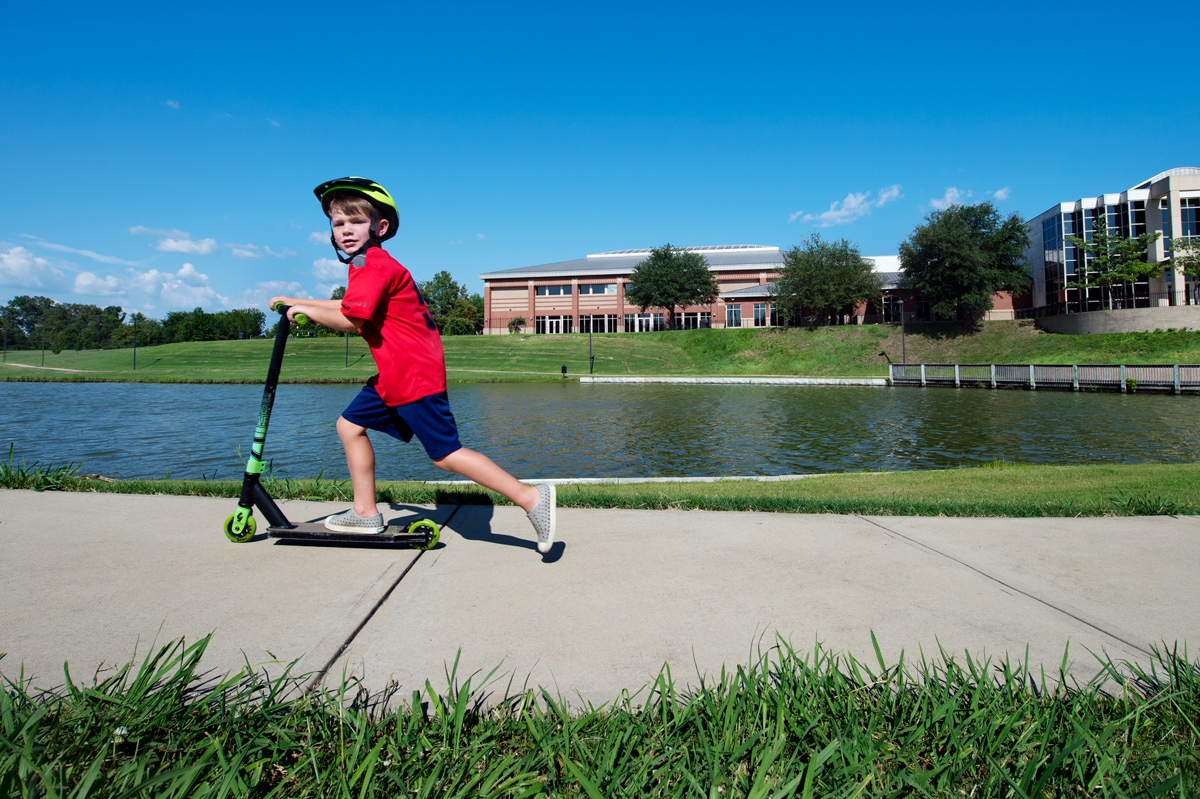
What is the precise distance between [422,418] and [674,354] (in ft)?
174

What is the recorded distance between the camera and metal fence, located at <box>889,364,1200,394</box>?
25.5m

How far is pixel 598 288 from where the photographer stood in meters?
76.6

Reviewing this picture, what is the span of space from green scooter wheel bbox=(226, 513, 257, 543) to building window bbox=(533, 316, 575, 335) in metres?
74.1

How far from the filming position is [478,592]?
2.89 m

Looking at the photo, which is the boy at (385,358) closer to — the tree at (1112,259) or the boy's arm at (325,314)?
the boy's arm at (325,314)

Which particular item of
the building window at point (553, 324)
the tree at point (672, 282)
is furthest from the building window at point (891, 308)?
the building window at point (553, 324)

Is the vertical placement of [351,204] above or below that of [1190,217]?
below

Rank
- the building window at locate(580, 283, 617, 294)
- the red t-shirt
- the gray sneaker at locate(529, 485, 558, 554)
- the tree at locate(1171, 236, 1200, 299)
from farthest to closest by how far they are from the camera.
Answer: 1. the building window at locate(580, 283, 617, 294)
2. the tree at locate(1171, 236, 1200, 299)
3. the red t-shirt
4. the gray sneaker at locate(529, 485, 558, 554)

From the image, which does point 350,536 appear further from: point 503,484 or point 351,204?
point 351,204

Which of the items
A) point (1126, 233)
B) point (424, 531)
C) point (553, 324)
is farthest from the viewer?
point (553, 324)

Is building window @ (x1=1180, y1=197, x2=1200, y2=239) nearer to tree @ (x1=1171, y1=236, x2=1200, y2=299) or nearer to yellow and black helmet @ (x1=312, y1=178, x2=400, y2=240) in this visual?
tree @ (x1=1171, y1=236, x2=1200, y2=299)

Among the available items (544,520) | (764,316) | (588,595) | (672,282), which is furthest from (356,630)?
(764,316)

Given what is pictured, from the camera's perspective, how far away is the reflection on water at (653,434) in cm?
1055

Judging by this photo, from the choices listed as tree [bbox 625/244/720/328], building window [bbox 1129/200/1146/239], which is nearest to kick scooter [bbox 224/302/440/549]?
building window [bbox 1129/200/1146/239]
